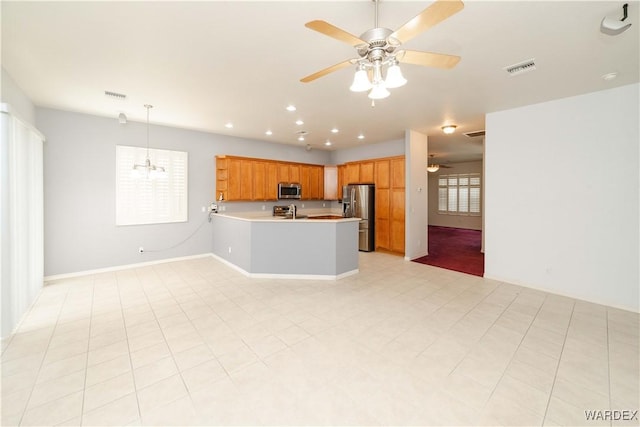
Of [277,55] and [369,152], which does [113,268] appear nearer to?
[277,55]

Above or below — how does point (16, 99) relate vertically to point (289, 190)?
above

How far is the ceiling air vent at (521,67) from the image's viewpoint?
2942 millimetres

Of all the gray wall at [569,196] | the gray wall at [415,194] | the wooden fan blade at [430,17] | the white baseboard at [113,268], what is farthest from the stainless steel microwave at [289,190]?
the wooden fan blade at [430,17]

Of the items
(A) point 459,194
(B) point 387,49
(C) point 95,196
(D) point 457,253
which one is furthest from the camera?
(A) point 459,194

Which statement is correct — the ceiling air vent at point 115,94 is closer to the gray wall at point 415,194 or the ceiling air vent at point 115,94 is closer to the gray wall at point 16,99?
the gray wall at point 16,99

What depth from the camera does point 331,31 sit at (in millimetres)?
1636

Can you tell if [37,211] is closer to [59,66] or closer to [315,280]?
[59,66]

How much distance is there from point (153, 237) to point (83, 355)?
353cm

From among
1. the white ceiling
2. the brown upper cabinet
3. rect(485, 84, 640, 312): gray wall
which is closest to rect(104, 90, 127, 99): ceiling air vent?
the white ceiling

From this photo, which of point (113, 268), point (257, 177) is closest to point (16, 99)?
point (113, 268)

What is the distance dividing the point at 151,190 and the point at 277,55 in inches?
173

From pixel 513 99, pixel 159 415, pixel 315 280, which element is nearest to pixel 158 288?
pixel 315 280

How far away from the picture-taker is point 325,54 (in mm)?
2762

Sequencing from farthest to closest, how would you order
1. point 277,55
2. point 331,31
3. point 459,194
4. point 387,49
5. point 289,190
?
point 459,194, point 289,190, point 277,55, point 387,49, point 331,31
